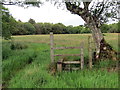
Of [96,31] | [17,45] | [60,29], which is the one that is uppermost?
[60,29]

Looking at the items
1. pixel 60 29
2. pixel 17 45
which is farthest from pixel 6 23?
pixel 60 29

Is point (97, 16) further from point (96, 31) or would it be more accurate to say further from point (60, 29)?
point (60, 29)

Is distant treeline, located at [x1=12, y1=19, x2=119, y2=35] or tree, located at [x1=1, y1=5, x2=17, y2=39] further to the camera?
tree, located at [x1=1, y1=5, x2=17, y2=39]

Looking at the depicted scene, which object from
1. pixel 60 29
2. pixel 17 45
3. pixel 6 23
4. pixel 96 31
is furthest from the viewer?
pixel 17 45

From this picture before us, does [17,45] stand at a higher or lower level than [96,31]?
lower

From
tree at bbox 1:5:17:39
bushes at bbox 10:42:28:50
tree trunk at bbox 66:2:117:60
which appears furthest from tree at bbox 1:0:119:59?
bushes at bbox 10:42:28:50

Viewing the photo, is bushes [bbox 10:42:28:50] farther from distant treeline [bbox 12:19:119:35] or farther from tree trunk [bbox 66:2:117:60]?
tree trunk [bbox 66:2:117:60]

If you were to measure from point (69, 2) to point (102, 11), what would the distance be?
1816 millimetres

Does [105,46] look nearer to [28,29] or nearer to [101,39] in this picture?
[101,39]

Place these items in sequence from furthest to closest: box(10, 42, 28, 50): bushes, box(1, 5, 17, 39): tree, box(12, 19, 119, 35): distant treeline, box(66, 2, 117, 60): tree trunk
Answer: box(10, 42, 28, 50): bushes → box(1, 5, 17, 39): tree → box(12, 19, 119, 35): distant treeline → box(66, 2, 117, 60): tree trunk

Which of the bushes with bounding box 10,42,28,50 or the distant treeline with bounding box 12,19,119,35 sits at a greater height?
the distant treeline with bounding box 12,19,119,35

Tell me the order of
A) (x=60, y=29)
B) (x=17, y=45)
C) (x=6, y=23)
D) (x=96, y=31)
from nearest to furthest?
(x=96, y=31) < (x=6, y=23) < (x=60, y=29) < (x=17, y=45)

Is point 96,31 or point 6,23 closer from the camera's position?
point 96,31

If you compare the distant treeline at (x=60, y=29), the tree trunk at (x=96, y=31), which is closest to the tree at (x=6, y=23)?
the distant treeline at (x=60, y=29)
